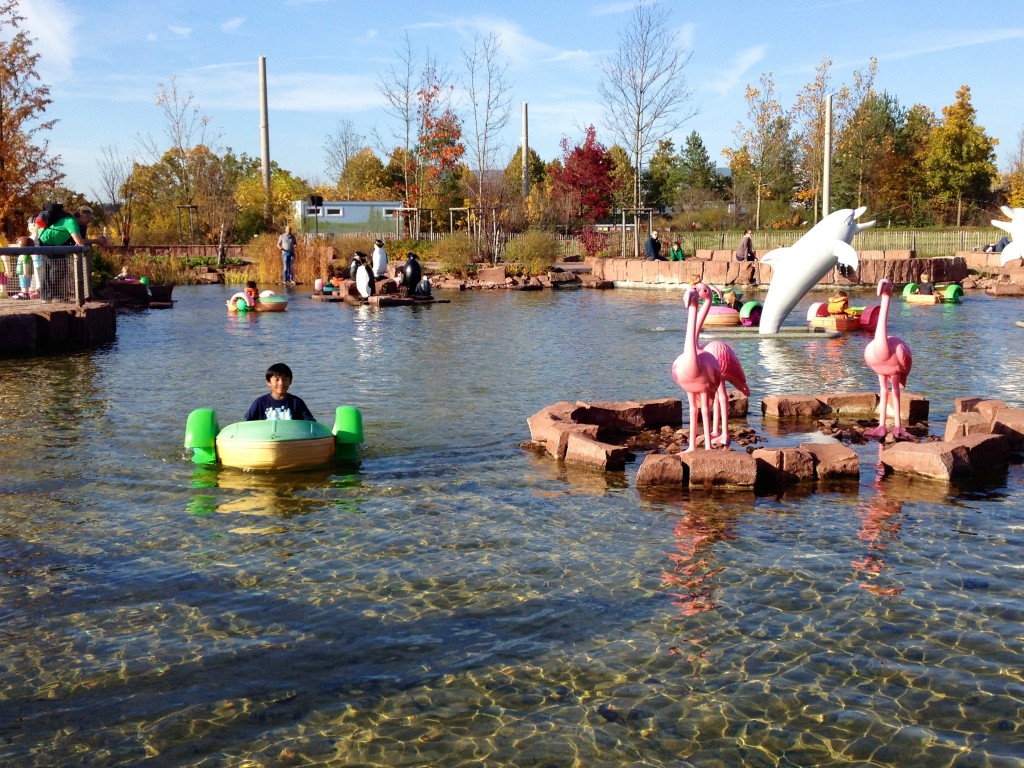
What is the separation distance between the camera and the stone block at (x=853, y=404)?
11133 millimetres

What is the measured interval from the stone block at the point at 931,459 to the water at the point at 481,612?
0.76 ft

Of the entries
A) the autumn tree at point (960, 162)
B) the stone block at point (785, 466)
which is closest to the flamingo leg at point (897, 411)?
the stone block at point (785, 466)

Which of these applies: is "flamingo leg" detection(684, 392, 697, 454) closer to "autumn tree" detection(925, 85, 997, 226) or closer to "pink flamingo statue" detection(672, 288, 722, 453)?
"pink flamingo statue" detection(672, 288, 722, 453)

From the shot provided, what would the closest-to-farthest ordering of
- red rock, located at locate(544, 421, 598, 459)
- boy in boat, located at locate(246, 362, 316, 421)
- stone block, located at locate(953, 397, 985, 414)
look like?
boy in boat, located at locate(246, 362, 316, 421) < red rock, located at locate(544, 421, 598, 459) < stone block, located at locate(953, 397, 985, 414)

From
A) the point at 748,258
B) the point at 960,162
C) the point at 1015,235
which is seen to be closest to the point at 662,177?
the point at 960,162

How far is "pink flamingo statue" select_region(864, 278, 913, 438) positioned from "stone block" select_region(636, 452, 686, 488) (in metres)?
2.40

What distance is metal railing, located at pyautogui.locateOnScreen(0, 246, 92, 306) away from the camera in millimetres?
18141

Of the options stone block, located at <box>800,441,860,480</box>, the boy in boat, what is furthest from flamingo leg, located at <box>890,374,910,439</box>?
the boy in boat

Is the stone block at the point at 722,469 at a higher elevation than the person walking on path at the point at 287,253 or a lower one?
lower

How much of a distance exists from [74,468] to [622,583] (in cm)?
518

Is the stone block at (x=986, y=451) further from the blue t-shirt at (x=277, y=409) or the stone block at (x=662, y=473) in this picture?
the blue t-shirt at (x=277, y=409)

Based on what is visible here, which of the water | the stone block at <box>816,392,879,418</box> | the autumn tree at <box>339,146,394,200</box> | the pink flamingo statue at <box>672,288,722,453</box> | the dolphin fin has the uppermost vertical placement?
the autumn tree at <box>339,146,394,200</box>

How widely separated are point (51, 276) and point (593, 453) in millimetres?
12542

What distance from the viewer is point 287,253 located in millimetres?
34625
